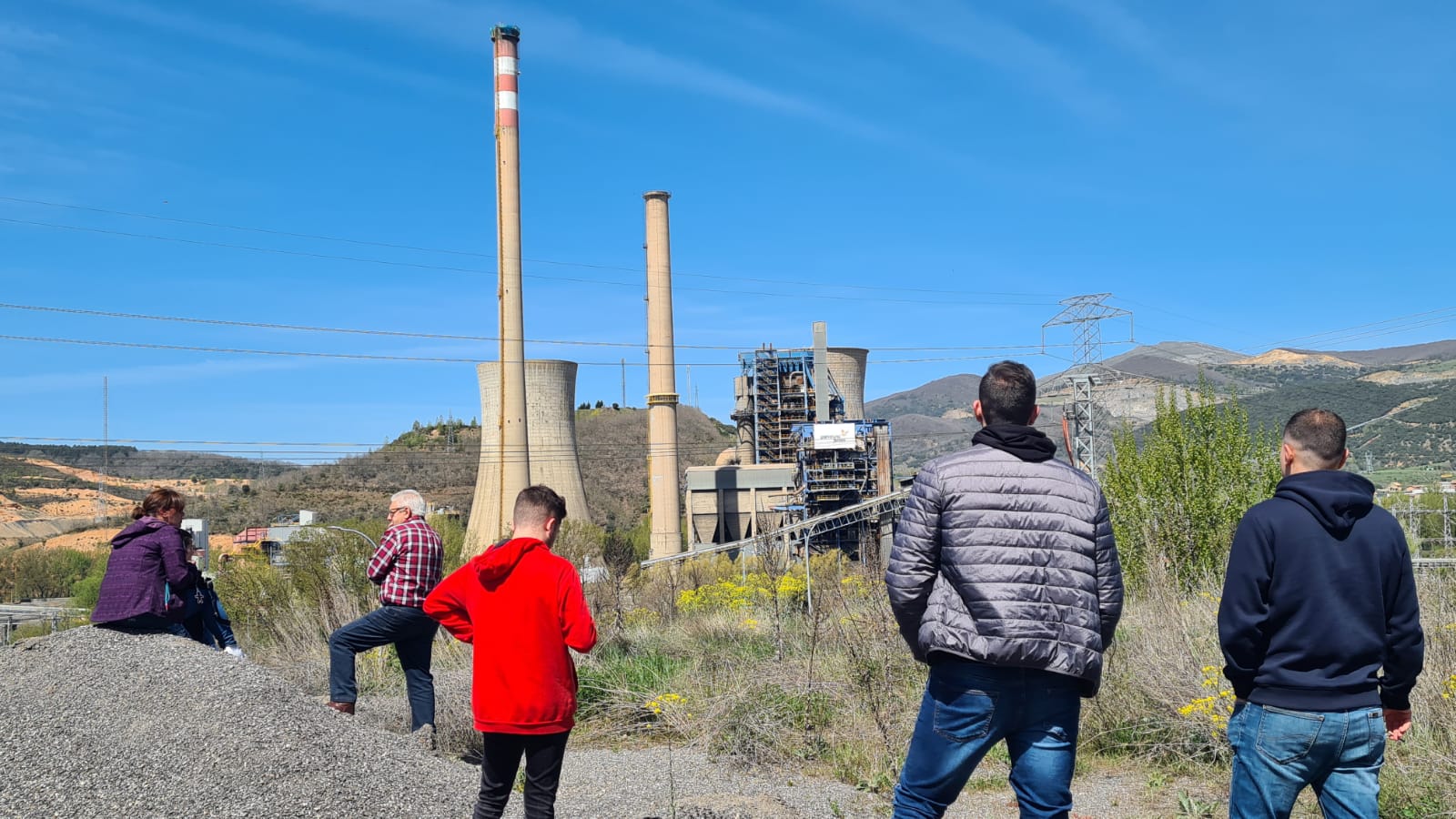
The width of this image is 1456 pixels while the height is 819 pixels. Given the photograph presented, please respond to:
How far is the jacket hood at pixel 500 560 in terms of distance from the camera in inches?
138

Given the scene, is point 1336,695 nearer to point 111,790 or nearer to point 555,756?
point 555,756

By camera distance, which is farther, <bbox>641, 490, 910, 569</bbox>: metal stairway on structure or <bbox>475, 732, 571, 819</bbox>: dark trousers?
<bbox>641, 490, 910, 569</bbox>: metal stairway on structure

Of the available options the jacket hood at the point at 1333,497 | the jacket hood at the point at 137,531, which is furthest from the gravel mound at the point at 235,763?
the jacket hood at the point at 1333,497

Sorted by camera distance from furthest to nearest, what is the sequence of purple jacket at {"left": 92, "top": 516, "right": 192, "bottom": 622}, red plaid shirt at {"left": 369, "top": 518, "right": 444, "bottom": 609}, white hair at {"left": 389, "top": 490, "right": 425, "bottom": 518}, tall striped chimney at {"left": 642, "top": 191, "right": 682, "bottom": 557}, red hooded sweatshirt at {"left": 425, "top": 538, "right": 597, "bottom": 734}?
tall striped chimney at {"left": 642, "top": 191, "right": 682, "bottom": 557} < purple jacket at {"left": 92, "top": 516, "right": 192, "bottom": 622} < white hair at {"left": 389, "top": 490, "right": 425, "bottom": 518} < red plaid shirt at {"left": 369, "top": 518, "right": 444, "bottom": 609} < red hooded sweatshirt at {"left": 425, "top": 538, "right": 597, "bottom": 734}

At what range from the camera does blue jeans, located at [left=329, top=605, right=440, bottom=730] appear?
Answer: 5.64 meters

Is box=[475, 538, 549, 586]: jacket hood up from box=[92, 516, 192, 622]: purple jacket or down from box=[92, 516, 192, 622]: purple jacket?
up

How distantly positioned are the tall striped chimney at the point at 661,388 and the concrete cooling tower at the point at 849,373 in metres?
7.48

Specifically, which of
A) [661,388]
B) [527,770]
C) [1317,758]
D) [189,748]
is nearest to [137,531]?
[189,748]

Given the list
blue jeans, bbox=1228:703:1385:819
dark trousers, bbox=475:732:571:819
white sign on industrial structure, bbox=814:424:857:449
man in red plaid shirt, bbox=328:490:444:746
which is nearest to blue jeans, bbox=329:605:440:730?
man in red plaid shirt, bbox=328:490:444:746

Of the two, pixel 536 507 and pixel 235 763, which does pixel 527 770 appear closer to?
pixel 536 507

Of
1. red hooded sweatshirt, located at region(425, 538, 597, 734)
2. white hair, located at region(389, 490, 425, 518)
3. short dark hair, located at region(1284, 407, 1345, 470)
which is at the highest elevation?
short dark hair, located at region(1284, 407, 1345, 470)

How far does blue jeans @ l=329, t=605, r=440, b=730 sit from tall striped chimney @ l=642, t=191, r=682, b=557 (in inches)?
1278

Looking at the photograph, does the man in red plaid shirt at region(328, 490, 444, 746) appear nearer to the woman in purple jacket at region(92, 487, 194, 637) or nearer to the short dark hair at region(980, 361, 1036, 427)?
the woman in purple jacket at region(92, 487, 194, 637)

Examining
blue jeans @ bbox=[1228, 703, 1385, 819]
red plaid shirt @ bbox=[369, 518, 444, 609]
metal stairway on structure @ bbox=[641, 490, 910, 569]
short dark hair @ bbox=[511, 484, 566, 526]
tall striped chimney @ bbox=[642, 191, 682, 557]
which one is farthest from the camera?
tall striped chimney @ bbox=[642, 191, 682, 557]
